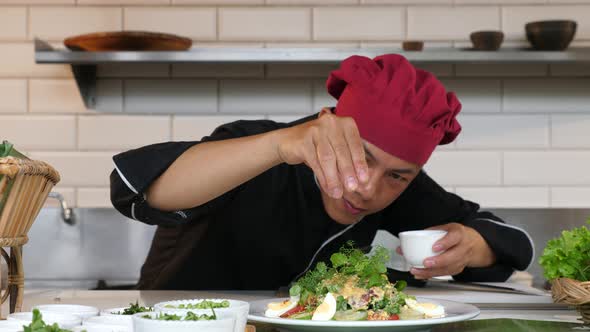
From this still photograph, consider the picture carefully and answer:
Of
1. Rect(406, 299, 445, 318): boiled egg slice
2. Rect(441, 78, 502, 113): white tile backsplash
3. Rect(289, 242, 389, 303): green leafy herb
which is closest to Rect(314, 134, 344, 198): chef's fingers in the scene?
Rect(289, 242, 389, 303): green leafy herb

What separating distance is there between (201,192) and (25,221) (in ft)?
1.91

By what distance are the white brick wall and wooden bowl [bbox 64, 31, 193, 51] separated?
0.22 meters

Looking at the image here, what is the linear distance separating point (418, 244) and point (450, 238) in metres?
0.23

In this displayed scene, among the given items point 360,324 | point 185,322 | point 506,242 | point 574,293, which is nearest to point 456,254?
point 506,242

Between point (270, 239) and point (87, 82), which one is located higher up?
point (87, 82)

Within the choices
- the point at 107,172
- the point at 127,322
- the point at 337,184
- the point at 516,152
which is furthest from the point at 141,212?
the point at 516,152

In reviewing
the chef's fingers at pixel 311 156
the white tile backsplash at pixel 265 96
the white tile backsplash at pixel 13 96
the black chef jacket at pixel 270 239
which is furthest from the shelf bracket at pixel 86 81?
the chef's fingers at pixel 311 156

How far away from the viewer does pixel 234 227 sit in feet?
6.71

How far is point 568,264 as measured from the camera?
1.31 metres

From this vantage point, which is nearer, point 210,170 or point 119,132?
point 210,170

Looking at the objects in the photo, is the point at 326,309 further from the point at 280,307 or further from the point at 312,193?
the point at 312,193

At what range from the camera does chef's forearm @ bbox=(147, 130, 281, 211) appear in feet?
5.07

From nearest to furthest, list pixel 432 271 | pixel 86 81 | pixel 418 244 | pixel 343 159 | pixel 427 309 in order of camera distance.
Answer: pixel 427 309 < pixel 343 159 < pixel 418 244 < pixel 432 271 < pixel 86 81

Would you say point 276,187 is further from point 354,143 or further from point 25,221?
point 25,221
